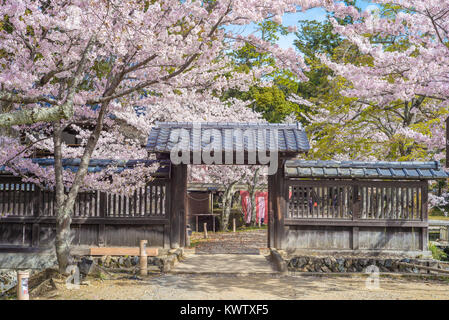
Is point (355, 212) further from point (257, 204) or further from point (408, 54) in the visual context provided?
point (257, 204)

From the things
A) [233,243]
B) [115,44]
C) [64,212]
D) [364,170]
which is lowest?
[233,243]

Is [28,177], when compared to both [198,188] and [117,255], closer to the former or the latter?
[117,255]

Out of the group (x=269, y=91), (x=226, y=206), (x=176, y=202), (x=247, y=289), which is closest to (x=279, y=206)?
(x=176, y=202)

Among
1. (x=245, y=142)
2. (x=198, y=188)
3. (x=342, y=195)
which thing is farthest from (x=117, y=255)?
(x=198, y=188)

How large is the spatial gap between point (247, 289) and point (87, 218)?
18.4ft

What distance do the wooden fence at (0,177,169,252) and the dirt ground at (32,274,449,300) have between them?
2.34m

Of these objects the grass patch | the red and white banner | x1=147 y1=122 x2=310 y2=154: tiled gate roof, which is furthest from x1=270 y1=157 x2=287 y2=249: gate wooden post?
the red and white banner

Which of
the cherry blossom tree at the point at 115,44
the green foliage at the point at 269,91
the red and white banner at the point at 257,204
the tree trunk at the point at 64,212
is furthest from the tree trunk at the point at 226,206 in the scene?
the tree trunk at the point at 64,212

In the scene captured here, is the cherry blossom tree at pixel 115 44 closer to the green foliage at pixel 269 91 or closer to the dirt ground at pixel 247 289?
the dirt ground at pixel 247 289

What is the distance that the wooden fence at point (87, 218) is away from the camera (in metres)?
12.4

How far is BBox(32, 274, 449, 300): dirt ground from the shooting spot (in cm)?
833

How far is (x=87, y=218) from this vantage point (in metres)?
12.4

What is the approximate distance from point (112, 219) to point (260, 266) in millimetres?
4321

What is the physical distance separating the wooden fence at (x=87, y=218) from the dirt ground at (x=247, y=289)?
92.1 inches
